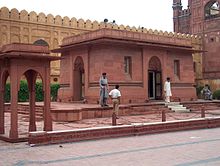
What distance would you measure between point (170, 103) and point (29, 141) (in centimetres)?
1183

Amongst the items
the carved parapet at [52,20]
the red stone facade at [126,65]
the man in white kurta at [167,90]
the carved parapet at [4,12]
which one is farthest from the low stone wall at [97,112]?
the carved parapet at [4,12]

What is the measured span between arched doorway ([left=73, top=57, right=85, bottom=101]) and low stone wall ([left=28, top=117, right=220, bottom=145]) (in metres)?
8.96

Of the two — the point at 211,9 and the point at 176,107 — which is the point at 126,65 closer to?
the point at 176,107

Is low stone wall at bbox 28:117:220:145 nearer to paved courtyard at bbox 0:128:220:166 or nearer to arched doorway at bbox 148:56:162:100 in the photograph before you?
paved courtyard at bbox 0:128:220:166

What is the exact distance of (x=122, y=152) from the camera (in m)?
9.34

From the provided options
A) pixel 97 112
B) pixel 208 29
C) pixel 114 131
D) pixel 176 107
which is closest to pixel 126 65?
pixel 176 107

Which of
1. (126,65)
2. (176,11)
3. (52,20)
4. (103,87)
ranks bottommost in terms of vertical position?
(103,87)

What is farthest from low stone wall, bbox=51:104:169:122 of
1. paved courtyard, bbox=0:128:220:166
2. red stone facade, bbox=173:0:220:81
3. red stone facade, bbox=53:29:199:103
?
red stone facade, bbox=173:0:220:81

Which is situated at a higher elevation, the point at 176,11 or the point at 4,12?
the point at 176,11

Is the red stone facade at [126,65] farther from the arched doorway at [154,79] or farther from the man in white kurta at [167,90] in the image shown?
the man in white kurta at [167,90]

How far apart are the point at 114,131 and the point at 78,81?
403 inches

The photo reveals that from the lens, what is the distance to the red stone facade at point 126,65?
63.5ft

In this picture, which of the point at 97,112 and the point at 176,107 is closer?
the point at 97,112

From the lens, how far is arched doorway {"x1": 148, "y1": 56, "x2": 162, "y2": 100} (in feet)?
72.7
